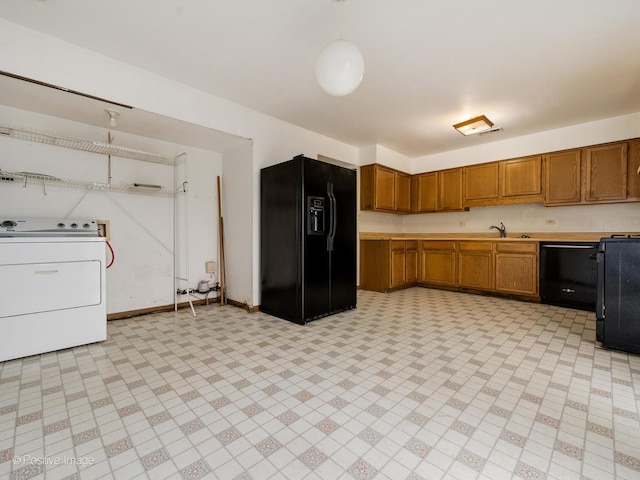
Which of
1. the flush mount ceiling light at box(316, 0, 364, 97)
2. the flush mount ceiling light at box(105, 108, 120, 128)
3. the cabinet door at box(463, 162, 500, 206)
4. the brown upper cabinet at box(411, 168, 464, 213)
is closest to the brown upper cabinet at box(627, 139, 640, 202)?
the cabinet door at box(463, 162, 500, 206)

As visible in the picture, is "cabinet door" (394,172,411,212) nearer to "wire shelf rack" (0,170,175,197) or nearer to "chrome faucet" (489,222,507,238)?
"chrome faucet" (489,222,507,238)

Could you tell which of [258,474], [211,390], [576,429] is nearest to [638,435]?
[576,429]

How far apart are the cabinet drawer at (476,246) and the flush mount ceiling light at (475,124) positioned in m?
1.83

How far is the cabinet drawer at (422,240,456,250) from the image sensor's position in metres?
5.10

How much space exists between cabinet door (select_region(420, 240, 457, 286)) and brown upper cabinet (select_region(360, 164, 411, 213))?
980 millimetres

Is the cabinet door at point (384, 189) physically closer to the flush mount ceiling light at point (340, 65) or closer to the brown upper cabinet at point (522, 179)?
the brown upper cabinet at point (522, 179)

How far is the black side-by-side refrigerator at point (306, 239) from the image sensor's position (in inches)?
127

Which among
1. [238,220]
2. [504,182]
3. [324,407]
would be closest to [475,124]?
[504,182]

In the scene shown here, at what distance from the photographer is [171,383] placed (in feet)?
6.40

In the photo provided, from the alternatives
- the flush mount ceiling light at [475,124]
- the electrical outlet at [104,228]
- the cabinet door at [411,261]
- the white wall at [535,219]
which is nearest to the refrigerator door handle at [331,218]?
the flush mount ceiling light at [475,124]

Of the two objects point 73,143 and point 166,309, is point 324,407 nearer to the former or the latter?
point 166,309

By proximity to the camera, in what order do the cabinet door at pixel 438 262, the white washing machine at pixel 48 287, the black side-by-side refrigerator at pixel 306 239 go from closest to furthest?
the white washing machine at pixel 48 287 → the black side-by-side refrigerator at pixel 306 239 → the cabinet door at pixel 438 262

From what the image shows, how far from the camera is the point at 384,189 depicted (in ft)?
17.5

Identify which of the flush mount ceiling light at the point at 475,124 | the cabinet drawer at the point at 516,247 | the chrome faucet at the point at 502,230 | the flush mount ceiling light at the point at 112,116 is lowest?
the cabinet drawer at the point at 516,247
